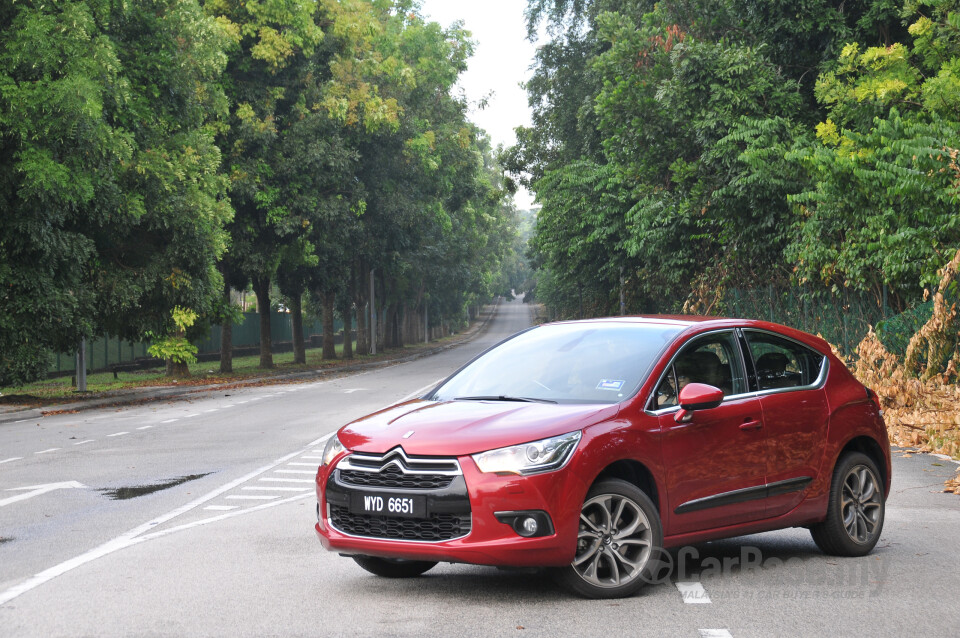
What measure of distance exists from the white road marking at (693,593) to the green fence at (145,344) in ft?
68.8

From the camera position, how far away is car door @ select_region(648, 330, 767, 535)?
6.62 metres

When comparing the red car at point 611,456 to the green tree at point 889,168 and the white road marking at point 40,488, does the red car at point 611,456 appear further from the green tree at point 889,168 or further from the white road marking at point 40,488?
the green tree at point 889,168

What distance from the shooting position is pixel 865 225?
787 inches

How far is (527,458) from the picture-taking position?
19.8 feet

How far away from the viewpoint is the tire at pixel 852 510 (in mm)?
7590

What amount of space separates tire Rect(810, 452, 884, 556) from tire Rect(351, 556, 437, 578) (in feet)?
8.71

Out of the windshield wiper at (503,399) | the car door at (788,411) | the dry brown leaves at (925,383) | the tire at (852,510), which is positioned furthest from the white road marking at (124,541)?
the dry brown leaves at (925,383)

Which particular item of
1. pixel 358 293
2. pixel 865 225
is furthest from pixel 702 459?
pixel 358 293

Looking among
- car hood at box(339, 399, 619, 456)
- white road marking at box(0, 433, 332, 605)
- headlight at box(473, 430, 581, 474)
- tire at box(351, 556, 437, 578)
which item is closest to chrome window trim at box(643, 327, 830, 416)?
car hood at box(339, 399, 619, 456)

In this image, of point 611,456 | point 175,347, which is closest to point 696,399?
point 611,456

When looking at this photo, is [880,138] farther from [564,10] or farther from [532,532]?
[564,10]

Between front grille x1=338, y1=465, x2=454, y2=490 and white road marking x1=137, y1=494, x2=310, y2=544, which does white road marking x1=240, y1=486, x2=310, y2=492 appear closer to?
white road marking x1=137, y1=494, x2=310, y2=544

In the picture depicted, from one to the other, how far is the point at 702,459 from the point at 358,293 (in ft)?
173

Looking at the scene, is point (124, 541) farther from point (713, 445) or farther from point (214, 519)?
point (713, 445)
